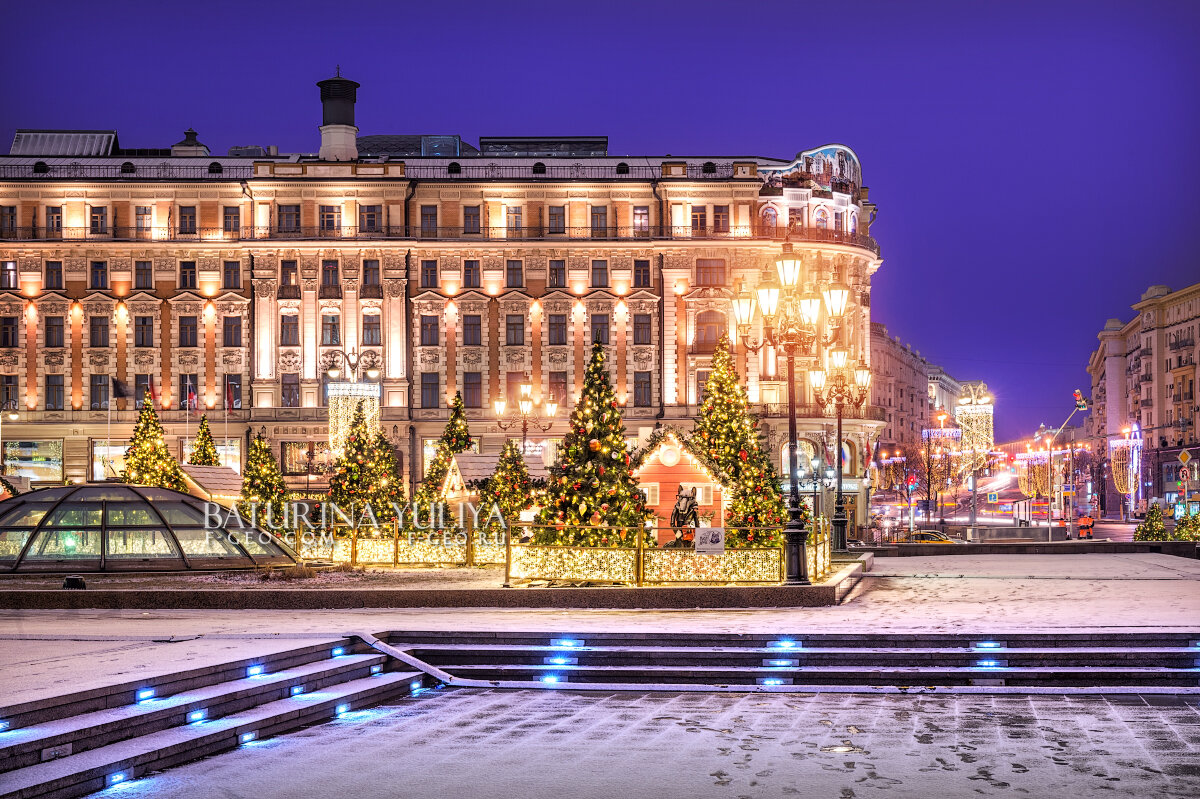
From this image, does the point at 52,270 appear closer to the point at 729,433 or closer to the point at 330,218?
the point at 330,218

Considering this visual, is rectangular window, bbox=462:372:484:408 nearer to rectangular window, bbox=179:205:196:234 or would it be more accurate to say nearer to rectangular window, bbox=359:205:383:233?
rectangular window, bbox=359:205:383:233

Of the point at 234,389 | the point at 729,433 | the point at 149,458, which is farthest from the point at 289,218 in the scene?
the point at 729,433

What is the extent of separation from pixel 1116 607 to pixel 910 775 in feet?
30.5

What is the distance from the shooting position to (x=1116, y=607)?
18.4 m

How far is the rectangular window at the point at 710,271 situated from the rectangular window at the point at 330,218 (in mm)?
16283

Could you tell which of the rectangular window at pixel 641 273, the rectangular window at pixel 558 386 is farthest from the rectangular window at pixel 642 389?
the rectangular window at pixel 641 273

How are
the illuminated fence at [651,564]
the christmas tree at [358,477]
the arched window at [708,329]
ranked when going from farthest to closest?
the arched window at [708,329] < the christmas tree at [358,477] < the illuminated fence at [651,564]

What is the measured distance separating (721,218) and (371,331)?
1670 cm

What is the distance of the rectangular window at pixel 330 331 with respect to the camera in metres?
61.7

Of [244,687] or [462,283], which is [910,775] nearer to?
[244,687]

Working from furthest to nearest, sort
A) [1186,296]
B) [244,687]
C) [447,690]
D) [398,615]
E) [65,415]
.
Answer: [1186,296] → [65,415] → [398,615] → [447,690] → [244,687]

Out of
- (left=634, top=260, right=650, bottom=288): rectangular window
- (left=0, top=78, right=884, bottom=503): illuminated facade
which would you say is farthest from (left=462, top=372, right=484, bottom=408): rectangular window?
(left=634, top=260, right=650, bottom=288): rectangular window

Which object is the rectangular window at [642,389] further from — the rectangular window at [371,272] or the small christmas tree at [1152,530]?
the small christmas tree at [1152,530]

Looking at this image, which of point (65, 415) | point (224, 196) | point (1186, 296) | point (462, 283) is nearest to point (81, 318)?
point (65, 415)
